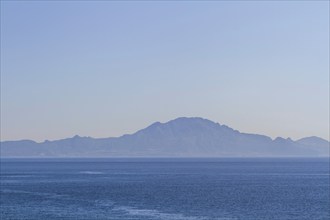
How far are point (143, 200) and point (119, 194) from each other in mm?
13781

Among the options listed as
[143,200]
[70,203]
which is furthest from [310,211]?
[70,203]

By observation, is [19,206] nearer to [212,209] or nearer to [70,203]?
[70,203]

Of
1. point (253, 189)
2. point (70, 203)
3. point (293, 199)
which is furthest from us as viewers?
point (253, 189)

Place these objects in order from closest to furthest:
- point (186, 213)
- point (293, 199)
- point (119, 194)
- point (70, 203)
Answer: point (186, 213) < point (70, 203) < point (293, 199) < point (119, 194)

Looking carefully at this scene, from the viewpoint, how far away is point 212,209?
94875 mm

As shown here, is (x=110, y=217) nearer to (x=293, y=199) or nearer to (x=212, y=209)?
(x=212, y=209)

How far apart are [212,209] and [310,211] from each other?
1510 centimetres

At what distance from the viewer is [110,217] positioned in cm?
8438

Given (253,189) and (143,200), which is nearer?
(143,200)

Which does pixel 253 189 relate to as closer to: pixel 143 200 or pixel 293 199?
pixel 293 199

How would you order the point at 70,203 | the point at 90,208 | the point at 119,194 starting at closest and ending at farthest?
1. the point at 90,208
2. the point at 70,203
3. the point at 119,194

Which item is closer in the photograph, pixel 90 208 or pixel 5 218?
pixel 5 218

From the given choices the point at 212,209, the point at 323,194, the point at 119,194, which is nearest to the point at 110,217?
the point at 212,209

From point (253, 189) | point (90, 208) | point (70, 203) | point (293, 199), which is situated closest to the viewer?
point (90, 208)
